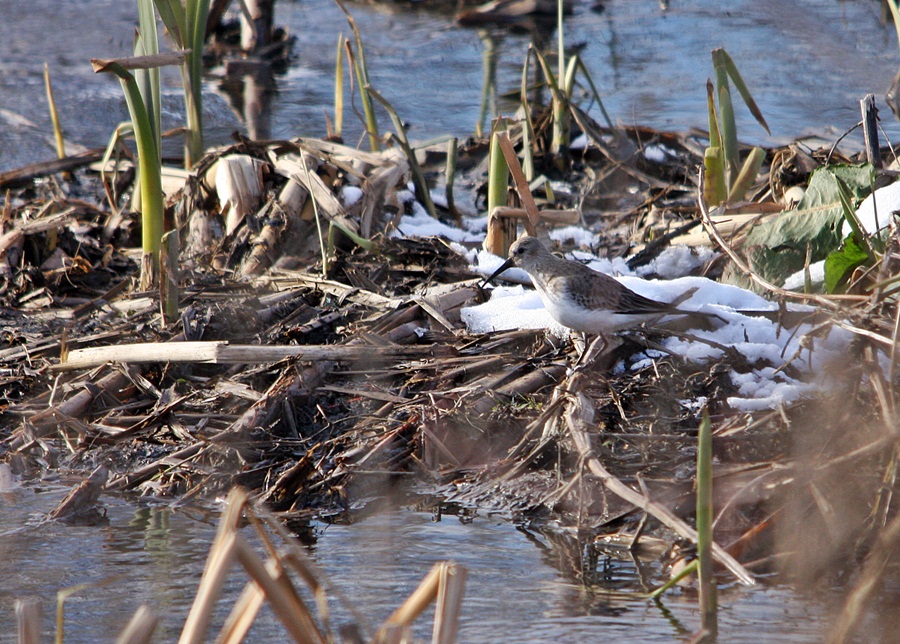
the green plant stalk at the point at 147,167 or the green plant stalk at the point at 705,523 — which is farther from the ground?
the green plant stalk at the point at 147,167

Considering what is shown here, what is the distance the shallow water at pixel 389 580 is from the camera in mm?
3010

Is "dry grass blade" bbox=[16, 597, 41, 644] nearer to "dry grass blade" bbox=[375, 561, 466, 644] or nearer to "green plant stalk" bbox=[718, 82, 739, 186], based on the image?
"dry grass blade" bbox=[375, 561, 466, 644]

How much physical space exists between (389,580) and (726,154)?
130 inches

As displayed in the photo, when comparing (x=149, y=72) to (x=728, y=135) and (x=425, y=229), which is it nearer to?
(x=425, y=229)

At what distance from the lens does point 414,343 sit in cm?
458

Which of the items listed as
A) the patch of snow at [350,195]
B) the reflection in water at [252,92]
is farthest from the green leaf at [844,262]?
the reflection in water at [252,92]

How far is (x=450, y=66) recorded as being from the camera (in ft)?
Result: 37.7

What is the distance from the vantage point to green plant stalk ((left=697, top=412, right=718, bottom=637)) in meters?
2.19

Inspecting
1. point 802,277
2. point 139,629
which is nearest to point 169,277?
point 802,277

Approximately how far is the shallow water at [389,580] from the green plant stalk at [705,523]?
70 cm

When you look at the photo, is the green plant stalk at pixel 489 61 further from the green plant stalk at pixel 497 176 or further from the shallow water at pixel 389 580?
the shallow water at pixel 389 580

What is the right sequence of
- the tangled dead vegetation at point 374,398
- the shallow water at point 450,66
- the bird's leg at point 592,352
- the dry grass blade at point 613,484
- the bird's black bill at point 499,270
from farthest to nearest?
the shallow water at point 450,66 → the bird's black bill at point 499,270 → the bird's leg at point 592,352 → the tangled dead vegetation at point 374,398 → the dry grass blade at point 613,484

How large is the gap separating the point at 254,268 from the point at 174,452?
4.91ft

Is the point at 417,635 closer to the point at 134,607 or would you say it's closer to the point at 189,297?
the point at 134,607
